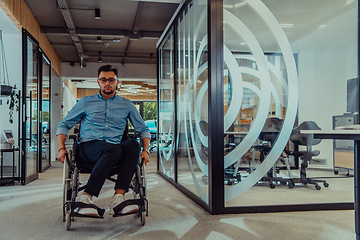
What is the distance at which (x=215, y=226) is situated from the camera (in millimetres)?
2561

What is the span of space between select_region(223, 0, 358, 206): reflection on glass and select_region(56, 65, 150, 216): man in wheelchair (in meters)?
0.84

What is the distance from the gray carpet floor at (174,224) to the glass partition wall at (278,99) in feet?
0.73

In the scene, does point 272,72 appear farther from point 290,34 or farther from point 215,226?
point 215,226

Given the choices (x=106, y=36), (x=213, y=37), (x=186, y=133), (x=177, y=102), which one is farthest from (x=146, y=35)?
(x=213, y=37)

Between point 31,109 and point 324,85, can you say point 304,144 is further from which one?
point 31,109

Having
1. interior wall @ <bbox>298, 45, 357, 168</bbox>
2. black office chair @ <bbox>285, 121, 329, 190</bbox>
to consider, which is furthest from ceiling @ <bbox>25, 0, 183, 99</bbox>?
black office chair @ <bbox>285, 121, 329, 190</bbox>

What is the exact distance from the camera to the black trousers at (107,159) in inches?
100

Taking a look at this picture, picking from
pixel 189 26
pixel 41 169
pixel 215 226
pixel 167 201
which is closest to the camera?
pixel 215 226

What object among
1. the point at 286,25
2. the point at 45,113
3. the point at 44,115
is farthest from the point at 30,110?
the point at 286,25

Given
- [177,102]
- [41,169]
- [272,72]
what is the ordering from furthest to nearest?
[41,169], [177,102], [272,72]

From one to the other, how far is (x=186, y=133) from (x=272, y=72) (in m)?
1.42

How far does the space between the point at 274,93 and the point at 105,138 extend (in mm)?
1529

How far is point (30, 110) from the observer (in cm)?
523

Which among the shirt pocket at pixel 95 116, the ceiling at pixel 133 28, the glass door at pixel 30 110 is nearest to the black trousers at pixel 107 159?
the shirt pocket at pixel 95 116
